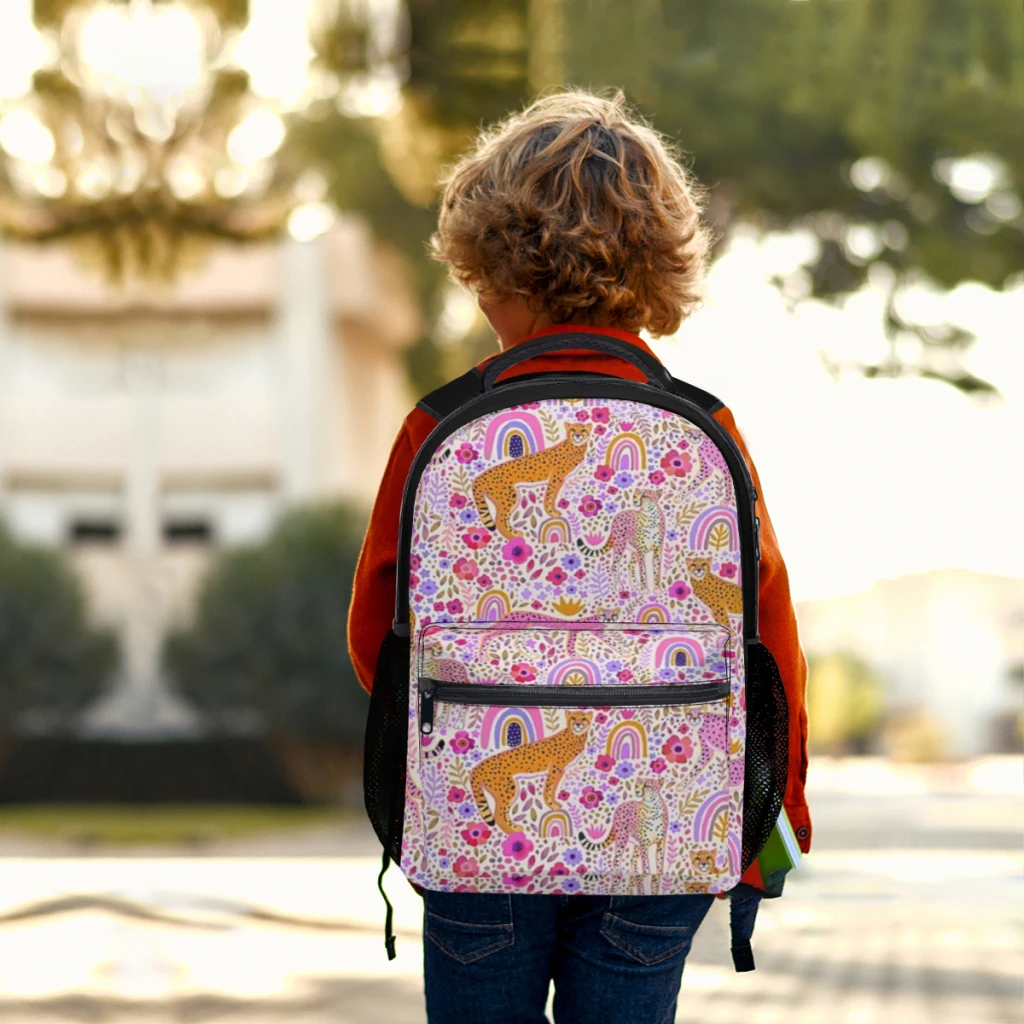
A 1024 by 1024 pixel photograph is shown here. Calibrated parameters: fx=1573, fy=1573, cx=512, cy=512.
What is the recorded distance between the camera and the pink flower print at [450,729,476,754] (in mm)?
1930

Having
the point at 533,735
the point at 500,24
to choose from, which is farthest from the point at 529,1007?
the point at 500,24

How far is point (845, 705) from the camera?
153 ft

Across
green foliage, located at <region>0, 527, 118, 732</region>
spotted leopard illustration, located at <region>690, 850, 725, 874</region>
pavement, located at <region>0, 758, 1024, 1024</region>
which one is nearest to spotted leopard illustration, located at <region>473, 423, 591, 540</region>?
spotted leopard illustration, located at <region>690, 850, 725, 874</region>

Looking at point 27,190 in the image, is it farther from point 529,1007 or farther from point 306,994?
point 529,1007

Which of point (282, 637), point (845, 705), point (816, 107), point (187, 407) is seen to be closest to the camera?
point (816, 107)

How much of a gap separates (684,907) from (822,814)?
1872cm

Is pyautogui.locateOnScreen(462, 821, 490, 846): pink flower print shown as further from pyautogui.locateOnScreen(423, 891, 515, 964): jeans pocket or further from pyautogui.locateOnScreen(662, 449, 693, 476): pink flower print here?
pyautogui.locateOnScreen(662, 449, 693, 476): pink flower print

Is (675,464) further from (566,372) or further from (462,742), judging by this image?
(462,742)

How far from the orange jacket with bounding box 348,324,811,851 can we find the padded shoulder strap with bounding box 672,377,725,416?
0.4 inches

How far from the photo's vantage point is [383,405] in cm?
2734

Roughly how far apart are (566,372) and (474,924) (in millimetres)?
709

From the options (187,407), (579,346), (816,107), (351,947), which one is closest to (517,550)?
(579,346)

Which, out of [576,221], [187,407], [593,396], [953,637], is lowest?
[953,637]

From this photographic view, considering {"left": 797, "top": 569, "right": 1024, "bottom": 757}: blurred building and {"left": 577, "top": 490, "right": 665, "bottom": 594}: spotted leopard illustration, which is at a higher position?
{"left": 577, "top": 490, "right": 665, "bottom": 594}: spotted leopard illustration
